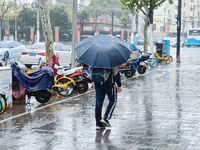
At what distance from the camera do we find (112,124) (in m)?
8.52

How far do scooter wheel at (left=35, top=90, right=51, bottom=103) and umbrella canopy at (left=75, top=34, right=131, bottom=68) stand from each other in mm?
3458

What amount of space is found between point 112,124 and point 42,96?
130 inches

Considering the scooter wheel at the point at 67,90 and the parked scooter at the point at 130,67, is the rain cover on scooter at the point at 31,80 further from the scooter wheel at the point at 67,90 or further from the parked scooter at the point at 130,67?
the parked scooter at the point at 130,67

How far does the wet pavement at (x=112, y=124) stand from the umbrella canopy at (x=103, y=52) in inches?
51.7

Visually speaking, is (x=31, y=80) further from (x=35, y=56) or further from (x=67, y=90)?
(x=35, y=56)

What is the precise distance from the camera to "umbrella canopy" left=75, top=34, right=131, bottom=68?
7738mm

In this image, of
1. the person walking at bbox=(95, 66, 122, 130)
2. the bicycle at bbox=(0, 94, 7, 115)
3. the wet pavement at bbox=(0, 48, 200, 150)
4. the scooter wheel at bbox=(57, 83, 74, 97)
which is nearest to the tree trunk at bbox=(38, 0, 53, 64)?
the scooter wheel at bbox=(57, 83, 74, 97)

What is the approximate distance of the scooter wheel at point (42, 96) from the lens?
11.2 metres

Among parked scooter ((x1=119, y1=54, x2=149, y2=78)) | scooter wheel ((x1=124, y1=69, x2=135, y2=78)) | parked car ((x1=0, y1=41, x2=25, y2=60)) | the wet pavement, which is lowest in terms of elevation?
the wet pavement

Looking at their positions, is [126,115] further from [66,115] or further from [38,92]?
[38,92]

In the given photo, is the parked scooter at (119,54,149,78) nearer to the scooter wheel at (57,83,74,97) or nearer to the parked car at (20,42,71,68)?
the scooter wheel at (57,83,74,97)

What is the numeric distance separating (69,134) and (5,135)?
1.16 meters

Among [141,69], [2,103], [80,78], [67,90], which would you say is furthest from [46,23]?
[2,103]

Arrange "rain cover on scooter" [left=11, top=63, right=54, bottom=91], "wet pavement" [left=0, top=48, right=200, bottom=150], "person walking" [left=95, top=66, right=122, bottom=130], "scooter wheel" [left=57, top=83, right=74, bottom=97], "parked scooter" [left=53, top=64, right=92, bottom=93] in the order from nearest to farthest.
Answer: "wet pavement" [left=0, top=48, right=200, bottom=150]
"person walking" [left=95, top=66, right=122, bottom=130]
"rain cover on scooter" [left=11, top=63, right=54, bottom=91]
"scooter wheel" [left=57, top=83, right=74, bottom=97]
"parked scooter" [left=53, top=64, right=92, bottom=93]
